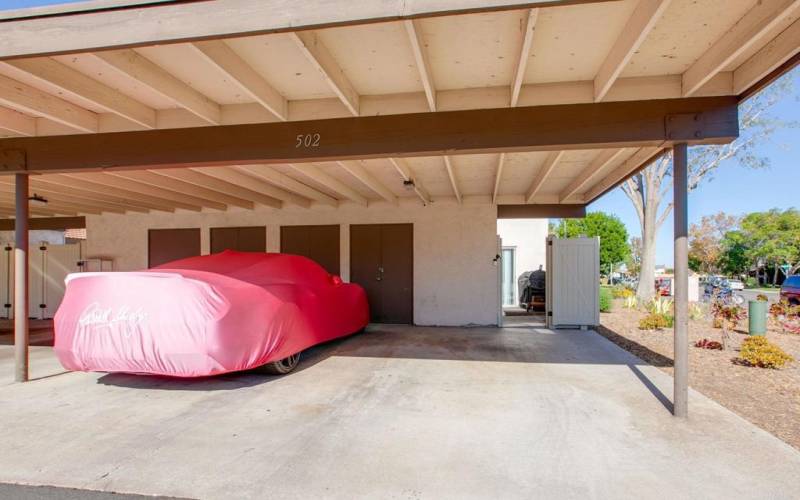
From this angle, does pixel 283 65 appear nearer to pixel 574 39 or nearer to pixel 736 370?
pixel 574 39

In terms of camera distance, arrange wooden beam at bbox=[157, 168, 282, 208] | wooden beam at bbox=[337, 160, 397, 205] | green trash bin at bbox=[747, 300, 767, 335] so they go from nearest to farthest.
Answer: wooden beam at bbox=[337, 160, 397, 205] → wooden beam at bbox=[157, 168, 282, 208] → green trash bin at bbox=[747, 300, 767, 335]

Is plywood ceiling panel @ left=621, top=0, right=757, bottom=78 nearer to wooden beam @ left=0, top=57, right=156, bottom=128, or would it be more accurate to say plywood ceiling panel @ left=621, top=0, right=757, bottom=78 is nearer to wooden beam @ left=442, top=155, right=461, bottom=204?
wooden beam @ left=442, top=155, right=461, bottom=204

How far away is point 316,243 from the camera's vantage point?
31.9ft

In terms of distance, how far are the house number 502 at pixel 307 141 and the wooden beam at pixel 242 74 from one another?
0.24 metres

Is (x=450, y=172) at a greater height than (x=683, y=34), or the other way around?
(x=683, y=34)

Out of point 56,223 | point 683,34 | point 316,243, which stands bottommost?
point 316,243

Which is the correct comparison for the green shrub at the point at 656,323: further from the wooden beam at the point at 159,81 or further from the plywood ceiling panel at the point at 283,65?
the wooden beam at the point at 159,81

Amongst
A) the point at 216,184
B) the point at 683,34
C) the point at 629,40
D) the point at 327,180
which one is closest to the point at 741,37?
the point at 683,34

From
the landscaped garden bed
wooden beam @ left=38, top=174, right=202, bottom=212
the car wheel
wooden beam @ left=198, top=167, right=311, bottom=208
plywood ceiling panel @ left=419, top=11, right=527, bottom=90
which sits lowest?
the landscaped garden bed

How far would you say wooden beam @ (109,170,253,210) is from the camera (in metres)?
6.35

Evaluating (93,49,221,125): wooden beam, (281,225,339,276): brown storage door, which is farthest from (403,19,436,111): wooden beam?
(281,225,339,276): brown storage door

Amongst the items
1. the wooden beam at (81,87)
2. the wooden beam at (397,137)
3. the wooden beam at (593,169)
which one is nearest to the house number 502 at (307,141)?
the wooden beam at (397,137)

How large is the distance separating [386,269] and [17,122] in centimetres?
647

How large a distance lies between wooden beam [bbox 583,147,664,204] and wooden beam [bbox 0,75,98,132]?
238 inches
